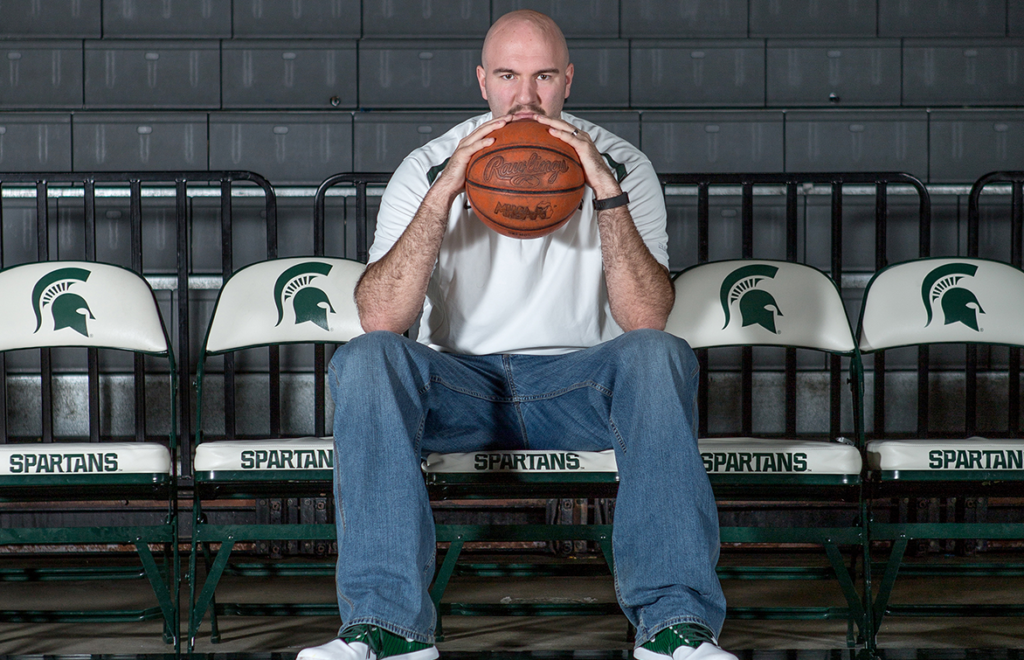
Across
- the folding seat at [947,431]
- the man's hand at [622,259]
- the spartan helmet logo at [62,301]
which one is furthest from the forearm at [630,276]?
the spartan helmet logo at [62,301]

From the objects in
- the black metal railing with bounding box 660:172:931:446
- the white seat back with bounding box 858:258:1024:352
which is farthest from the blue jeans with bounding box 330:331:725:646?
the black metal railing with bounding box 660:172:931:446

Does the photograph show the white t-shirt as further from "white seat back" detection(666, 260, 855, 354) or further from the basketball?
"white seat back" detection(666, 260, 855, 354)

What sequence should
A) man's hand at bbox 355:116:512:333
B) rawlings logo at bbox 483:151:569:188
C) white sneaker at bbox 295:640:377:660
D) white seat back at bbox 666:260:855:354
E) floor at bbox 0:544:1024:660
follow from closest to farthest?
white sneaker at bbox 295:640:377:660 < rawlings logo at bbox 483:151:569:188 < man's hand at bbox 355:116:512:333 < floor at bbox 0:544:1024:660 < white seat back at bbox 666:260:855:354

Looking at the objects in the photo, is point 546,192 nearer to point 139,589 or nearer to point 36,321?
point 36,321

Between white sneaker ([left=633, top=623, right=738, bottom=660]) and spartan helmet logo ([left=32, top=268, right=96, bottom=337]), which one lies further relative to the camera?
spartan helmet logo ([left=32, top=268, right=96, bottom=337])

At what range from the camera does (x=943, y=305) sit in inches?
98.9

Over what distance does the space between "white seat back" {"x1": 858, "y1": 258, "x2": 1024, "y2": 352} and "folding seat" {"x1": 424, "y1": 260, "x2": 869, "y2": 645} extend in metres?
0.13

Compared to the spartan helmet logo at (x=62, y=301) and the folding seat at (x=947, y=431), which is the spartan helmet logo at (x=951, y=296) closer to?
the folding seat at (x=947, y=431)

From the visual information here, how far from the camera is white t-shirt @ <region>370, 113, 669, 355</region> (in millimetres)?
2039

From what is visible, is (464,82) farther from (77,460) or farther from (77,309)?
(77,460)

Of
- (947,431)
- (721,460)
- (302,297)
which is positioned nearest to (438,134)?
(302,297)

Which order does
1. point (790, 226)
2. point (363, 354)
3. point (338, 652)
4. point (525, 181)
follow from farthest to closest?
1. point (790, 226)
2. point (525, 181)
3. point (363, 354)
4. point (338, 652)

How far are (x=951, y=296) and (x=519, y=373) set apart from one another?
1352 mm

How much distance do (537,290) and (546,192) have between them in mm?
332
